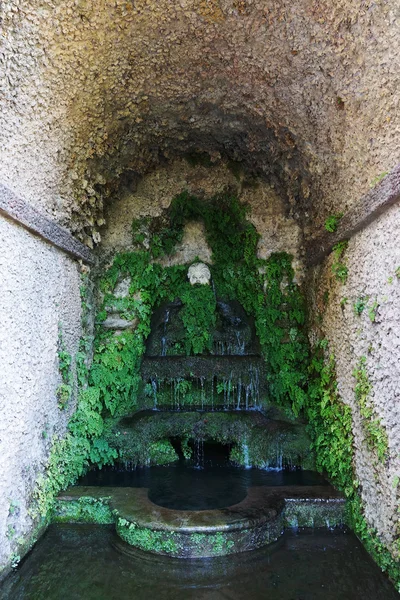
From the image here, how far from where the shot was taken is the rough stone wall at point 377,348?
3.58m

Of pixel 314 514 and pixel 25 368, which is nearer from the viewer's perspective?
pixel 25 368

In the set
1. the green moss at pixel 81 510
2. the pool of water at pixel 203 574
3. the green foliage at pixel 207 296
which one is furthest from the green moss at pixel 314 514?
the green moss at pixel 81 510

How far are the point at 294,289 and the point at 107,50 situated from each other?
427 centimetres

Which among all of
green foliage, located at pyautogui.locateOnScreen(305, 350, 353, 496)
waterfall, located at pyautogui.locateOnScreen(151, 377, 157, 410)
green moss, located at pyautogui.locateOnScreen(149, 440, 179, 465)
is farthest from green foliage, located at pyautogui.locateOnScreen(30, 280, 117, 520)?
green foliage, located at pyautogui.locateOnScreen(305, 350, 353, 496)

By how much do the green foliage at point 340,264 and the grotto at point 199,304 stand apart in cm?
4

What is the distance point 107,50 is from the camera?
4574mm

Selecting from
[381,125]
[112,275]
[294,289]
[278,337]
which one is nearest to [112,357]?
[112,275]

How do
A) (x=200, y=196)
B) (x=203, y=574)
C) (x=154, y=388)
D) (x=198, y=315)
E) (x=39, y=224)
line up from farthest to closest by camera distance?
1. (x=200, y=196)
2. (x=198, y=315)
3. (x=154, y=388)
4. (x=39, y=224)
5. (x=203, y=574)

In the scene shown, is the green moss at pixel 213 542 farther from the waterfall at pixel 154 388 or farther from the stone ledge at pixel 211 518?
the waterfall at pixel 154 388

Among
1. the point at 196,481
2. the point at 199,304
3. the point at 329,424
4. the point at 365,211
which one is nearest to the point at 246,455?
the point at 196,481

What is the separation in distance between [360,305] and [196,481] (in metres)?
3.06

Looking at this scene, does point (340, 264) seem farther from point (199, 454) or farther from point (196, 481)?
point (199, 454)

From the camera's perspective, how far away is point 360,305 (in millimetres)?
4305

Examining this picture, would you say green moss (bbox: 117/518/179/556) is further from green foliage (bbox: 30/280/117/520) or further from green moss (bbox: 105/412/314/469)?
green moss (bbox: 105/412/314/469)
